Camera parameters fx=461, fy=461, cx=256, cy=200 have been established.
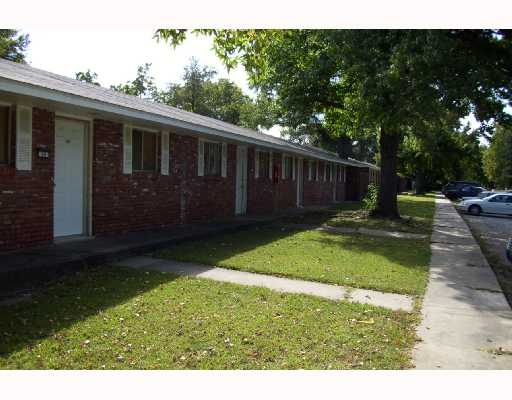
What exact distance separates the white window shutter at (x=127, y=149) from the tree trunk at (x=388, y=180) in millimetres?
11501

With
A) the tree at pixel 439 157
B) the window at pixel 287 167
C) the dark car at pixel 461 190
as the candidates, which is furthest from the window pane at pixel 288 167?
the dark car at pixel 461 190

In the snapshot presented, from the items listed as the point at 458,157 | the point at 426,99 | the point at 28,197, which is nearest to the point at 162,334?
the point at 28,197

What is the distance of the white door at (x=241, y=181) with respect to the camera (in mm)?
16609

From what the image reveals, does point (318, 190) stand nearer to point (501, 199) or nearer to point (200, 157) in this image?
point (501, 199)

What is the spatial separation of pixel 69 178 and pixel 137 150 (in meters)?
2.05

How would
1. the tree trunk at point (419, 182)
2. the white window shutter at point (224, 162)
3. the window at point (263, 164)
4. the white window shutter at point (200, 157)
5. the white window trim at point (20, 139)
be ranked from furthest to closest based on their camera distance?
the tree trunk at point (419, 182) → the window at point (263, 164) → the white window shutter at point (224, 162) → the white window shutter at point (200, 157) → the white window trim at point (20, 139)

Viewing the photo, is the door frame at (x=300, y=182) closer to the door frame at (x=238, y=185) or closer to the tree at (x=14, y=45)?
the door frame at (x=238, y=185)

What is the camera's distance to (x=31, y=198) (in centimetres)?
794

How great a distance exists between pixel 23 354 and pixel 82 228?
568 cm

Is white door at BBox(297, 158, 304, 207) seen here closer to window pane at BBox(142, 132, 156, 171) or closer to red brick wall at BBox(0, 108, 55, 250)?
window pane at BBox(142, 132, 156, 171)

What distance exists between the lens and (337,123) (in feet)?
75.6

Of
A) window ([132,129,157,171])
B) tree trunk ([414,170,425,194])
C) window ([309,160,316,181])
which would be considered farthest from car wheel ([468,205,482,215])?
tree trunk ([414,170,425,194])

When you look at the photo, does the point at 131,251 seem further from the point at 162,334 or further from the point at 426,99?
the point at 426,99

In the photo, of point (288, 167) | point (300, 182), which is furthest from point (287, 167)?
point (300, 182)
